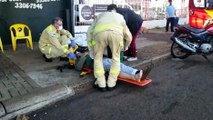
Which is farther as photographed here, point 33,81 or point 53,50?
point 53,50

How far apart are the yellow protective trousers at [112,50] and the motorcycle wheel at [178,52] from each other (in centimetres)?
304

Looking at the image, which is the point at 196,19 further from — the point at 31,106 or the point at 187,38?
the point at 31,106

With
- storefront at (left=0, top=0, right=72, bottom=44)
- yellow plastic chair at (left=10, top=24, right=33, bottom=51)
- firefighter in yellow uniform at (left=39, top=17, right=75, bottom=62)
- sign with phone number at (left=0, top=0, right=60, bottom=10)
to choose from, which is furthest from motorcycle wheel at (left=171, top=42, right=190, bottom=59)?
sign with phone number at (left=0, top=0, right=60, bottom=10)

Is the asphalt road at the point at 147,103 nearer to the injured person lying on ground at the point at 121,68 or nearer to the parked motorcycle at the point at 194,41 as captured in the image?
the injured person lying on ground at the point at 121,68

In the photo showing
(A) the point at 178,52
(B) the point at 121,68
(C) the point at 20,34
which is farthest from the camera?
(C) the point at 20,34

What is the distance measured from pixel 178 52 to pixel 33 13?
489 cm

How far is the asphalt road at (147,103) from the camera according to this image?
4.05 metres

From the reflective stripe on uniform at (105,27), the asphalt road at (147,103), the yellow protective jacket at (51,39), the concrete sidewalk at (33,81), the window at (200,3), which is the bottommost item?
the asphalt road at (147,103)

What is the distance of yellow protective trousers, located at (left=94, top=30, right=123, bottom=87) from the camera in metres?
4.74

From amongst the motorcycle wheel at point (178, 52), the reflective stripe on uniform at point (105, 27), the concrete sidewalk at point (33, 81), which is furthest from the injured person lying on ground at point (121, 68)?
the motorcycle wheel at point (178, 52)

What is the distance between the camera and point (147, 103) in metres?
4.51

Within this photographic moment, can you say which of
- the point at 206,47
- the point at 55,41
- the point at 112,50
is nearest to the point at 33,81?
the point at 55,41

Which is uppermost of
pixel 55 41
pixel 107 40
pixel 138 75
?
pixel 107 40

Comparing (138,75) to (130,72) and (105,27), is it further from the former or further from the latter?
(105,27)
